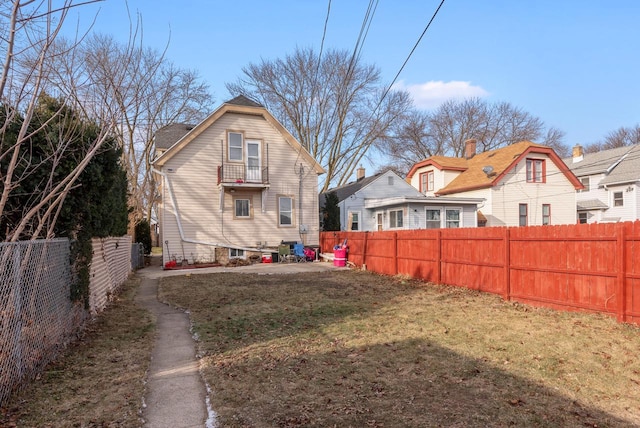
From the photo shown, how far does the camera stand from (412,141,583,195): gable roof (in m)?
23.1

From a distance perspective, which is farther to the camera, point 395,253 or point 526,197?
point 526,197

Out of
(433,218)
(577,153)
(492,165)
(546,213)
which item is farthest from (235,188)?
(577,153)

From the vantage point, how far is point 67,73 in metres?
4.47

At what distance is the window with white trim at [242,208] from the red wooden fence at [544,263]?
9.40 metres

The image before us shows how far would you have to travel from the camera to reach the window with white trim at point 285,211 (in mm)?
19859

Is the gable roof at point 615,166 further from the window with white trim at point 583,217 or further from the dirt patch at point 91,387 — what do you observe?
the dirt patch at point 91,387

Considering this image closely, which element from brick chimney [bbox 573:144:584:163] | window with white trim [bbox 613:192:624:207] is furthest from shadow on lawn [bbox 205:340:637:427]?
brick chimney [bbox 573:144:584:163]

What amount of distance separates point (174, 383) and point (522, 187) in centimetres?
2419

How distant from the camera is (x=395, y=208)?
69.9ft

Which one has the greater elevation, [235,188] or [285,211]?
[235,188]

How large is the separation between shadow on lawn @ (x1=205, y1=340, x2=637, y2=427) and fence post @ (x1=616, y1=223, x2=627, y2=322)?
3461mm

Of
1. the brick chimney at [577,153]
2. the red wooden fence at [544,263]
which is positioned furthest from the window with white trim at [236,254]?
the brick chimney at [577,153]

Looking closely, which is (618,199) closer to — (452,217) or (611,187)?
(611,187)

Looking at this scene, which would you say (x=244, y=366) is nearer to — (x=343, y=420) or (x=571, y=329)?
(x=343, y=420)
